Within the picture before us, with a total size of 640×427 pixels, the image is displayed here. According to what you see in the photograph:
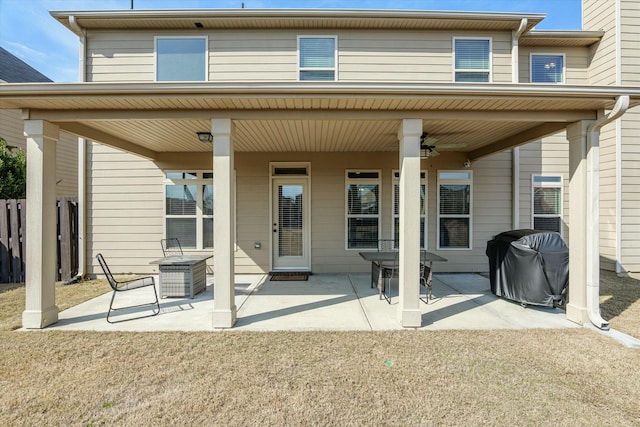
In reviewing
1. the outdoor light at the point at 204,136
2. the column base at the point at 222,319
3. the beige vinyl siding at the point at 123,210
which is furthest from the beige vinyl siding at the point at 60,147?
the column base at the point at 222,319

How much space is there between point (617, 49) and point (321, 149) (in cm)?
639

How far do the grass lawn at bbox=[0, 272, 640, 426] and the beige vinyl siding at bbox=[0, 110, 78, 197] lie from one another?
24.2 ft

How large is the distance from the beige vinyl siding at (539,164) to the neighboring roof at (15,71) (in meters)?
13.6

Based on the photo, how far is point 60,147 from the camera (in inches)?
388

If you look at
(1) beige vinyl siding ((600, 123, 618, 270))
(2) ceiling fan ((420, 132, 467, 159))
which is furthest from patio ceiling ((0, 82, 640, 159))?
(1) beige vinyl siding ((600, 123, 618, 270))

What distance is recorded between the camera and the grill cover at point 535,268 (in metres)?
4.26

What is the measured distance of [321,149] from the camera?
6207 mm

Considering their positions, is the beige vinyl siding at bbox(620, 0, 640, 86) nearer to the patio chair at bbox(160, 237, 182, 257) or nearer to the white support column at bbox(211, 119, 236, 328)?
the white support column at bbox(211, 119, 236, 328)

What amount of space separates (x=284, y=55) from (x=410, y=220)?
4344mm

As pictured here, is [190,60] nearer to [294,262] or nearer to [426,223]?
[294,262]

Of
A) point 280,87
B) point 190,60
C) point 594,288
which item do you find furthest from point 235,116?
point 594,288

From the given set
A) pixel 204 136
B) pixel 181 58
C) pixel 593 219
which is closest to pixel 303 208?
pixel 204 136

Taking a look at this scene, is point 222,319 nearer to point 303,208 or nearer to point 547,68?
point 303,208

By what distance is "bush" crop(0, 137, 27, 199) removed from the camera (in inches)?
270
